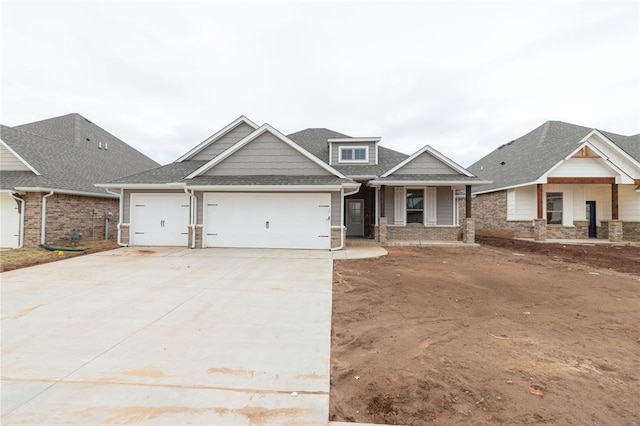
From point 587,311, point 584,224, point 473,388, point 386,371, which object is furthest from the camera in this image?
point 584,224

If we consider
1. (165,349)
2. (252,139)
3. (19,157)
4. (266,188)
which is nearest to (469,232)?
(266,188)

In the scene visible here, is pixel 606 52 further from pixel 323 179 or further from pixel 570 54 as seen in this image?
pixel 323 179

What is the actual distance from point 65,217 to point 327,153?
13.7 meters

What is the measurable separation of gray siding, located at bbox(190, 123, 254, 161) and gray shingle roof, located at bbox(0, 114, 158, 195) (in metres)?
5.56

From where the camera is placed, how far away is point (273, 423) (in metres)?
2.39

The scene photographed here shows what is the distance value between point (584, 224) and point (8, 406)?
2448cm

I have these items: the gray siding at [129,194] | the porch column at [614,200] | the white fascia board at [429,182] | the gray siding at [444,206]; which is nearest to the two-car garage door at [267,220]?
the gray siding at [129,194]

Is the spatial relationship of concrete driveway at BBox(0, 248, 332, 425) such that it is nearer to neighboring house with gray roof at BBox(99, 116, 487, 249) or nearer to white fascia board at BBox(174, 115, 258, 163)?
neighboring house with gray roof at BBox(99, 116, 487, 249)

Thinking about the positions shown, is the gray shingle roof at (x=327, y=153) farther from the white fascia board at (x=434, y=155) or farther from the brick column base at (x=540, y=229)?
the brick column base at (x=540, y=229)

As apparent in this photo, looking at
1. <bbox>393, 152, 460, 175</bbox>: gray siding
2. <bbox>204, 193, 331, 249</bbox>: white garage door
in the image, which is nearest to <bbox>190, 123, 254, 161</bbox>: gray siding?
<bbox>204, 193, 331, 249</bbox>: white garage door

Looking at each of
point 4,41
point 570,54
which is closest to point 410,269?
point 570,54

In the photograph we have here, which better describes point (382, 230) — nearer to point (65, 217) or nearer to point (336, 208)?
point (336, 208)

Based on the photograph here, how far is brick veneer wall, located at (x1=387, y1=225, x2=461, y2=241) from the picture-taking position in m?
15.5

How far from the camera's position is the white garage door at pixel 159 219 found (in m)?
13.1
